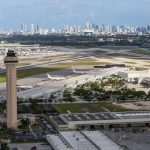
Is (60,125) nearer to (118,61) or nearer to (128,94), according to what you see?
(128,94)

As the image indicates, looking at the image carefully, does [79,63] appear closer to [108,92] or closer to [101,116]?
[108,92]

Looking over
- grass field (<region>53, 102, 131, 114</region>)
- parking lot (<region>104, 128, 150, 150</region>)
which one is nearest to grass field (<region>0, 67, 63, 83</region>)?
grass field (<region>53, 102, 131, 114</region>)

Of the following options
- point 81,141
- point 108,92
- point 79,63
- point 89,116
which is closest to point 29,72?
point 79,63

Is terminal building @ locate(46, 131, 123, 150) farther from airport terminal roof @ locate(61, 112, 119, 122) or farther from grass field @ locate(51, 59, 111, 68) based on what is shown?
grass field @ locate(51, 59, 111, 68)

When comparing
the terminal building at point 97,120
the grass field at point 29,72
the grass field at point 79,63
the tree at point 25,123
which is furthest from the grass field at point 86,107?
the grass field at point 79,63

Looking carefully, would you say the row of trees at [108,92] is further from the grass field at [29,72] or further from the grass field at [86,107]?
the grass field at [29,72]

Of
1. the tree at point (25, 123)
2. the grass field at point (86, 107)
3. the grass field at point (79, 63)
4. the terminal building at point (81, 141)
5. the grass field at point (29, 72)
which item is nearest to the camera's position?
the terminal building at point (81, 141)
